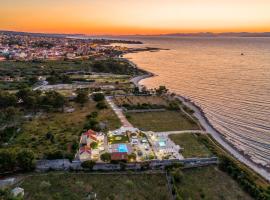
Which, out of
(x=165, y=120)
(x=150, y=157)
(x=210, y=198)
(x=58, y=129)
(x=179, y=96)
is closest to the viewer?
(x=210, y=198)

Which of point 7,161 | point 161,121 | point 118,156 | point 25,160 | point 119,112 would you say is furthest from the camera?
point 119,112

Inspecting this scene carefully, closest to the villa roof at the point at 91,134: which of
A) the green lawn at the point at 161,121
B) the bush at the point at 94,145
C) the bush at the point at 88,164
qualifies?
the bush at the point at 94,145

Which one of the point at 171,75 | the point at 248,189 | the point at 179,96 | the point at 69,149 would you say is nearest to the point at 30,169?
the point at 69,149

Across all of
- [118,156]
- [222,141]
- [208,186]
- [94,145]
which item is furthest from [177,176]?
[222,141]

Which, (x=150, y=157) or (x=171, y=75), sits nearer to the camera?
(x=150, y=157)

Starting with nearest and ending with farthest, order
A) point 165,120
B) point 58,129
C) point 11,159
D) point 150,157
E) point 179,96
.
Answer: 1. point 11,159
2. point 150,157
3. point 58,129
4. point 165,120
5. point 179,96

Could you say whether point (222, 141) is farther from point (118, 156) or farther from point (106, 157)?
point (106, 157)

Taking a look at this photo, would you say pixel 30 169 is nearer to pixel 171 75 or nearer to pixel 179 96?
pixel 179 96

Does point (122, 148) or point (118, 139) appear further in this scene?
point (118, 139)
